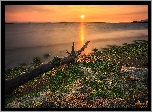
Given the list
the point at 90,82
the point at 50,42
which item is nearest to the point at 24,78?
the point at 90,82

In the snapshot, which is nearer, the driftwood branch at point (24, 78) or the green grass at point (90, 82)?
the green grass at point (90, 82)

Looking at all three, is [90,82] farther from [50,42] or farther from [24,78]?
[50,42]

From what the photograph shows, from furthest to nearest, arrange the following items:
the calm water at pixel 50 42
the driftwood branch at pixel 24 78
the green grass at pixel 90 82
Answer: the calm water at pixel 50 42 < the driftwood branch at pixel 24 78 < the green grass at pixel 90 82

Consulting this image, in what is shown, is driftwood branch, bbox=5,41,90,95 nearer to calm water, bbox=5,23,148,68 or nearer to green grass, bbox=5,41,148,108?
green grass, bbox=5,41,148,108

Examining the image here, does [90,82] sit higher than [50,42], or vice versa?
[50,42]

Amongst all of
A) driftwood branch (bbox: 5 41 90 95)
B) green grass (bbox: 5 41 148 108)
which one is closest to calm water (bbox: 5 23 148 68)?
green grass (bbox: 5 41 148 108)

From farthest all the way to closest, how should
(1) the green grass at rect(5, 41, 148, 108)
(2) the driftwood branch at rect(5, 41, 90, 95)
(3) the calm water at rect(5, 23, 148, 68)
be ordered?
(3) the calm water at rect(5, 23, 148, 68)
(2) the driftwood branch at rect(5, 41, 90, 95)
(1) the green grass at rect(5, 41, 148, 108)

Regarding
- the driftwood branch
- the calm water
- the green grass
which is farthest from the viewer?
the calm water

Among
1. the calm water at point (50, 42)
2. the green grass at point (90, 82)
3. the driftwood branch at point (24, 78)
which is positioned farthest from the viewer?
the calm water at point (50, 42)

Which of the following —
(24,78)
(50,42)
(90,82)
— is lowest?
(90,82)

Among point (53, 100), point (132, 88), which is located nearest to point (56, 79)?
point (53, 100)

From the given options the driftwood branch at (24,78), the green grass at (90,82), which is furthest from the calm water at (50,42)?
the driftwood branch at (24,78)

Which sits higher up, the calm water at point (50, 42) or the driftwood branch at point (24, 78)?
the calm water at point (50, 42)

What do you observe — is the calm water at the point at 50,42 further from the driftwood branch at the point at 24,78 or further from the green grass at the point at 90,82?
the driftwood branch at the point at 24,78
